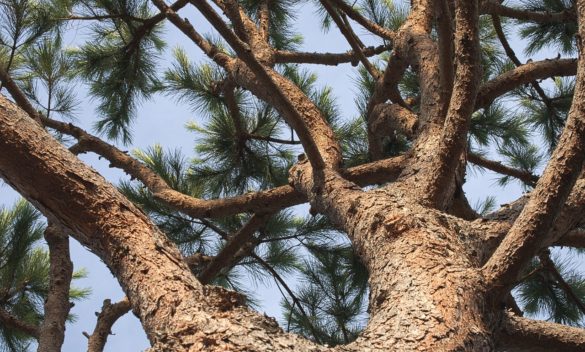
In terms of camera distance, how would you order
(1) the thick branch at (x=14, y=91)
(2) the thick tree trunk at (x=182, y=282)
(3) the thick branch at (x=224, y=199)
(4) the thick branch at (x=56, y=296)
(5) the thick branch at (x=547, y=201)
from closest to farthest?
1. (2) the thick tree trunk at (x=182, y=282)
2. (5) the thick branch at (x=547, y=201)
3. (4) the thick branch at (x=56, y=296)
4. (3) the thick branch at (x=224, y=199)
5. (1) the thick branch at (x=14, y=91)

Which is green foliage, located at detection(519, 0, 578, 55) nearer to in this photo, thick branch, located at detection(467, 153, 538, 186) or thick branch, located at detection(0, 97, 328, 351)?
thick branch, located at detection(467, 153, 538, 186)

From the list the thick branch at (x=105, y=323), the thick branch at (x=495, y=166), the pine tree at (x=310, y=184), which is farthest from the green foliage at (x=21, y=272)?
the thick branch at (x=495, y=166)

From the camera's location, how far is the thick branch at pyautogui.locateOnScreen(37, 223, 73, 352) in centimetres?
137

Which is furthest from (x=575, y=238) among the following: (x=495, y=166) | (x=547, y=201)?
(x=495, y=166)

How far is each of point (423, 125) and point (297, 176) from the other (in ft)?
0.95

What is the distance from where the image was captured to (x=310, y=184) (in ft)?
Answer: 4.91

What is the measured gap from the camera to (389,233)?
3.60ft

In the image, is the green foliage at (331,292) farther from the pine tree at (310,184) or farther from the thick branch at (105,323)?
the thick branch at (105,323)

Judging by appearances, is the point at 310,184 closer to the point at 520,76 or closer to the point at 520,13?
the point at 520,76

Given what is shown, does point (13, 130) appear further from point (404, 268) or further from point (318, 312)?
point (318, 312)

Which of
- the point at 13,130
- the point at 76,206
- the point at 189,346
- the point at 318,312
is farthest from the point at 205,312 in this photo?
the point at 318,312

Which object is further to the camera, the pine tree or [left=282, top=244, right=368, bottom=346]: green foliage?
[left=282, top=244, right=368, bottom=346]: green foliage

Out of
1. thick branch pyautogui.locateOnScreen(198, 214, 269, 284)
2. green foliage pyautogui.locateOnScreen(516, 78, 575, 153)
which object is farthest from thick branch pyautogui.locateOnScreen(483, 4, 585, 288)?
green foliage pyautogui.locateOnScreen(516, 78, 575, 153)

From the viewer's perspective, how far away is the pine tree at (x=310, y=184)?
33.9 inches
